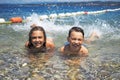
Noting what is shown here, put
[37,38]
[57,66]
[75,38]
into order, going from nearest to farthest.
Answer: [57,66], [75,38], [37,38]

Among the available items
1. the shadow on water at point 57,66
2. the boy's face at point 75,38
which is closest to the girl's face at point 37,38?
the shadow on water at point 57,66

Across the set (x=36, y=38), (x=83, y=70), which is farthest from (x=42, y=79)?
(x=36, y=38)

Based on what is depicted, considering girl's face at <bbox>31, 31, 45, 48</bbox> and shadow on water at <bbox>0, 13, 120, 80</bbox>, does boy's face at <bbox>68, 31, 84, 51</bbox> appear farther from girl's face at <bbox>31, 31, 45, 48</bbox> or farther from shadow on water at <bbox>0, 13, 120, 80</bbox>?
girl's face at <bbox>31, 31, 45, 48</bbox>

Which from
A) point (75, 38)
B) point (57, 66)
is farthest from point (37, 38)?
point (57, 66)

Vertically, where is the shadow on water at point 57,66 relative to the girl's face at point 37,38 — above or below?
below

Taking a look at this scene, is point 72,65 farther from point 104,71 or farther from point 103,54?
point 103,54

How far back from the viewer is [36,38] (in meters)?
6.20

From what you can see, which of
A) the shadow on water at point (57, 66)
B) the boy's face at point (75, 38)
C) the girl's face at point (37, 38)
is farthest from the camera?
the girl's face at point (37, 38)

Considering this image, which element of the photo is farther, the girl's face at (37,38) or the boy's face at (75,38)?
the girl's face at (37,38)

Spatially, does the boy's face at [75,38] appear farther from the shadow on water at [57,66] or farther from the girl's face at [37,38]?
the girl's face at [37,38]

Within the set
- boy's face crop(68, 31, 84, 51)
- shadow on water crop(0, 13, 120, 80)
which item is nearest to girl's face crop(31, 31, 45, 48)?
shadow on water crop(0, 13, 120, 80)

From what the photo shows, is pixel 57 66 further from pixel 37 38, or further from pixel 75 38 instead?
pixel 37 38

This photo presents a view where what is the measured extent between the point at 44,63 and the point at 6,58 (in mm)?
1011

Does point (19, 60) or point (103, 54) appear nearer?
point (19, 60)
